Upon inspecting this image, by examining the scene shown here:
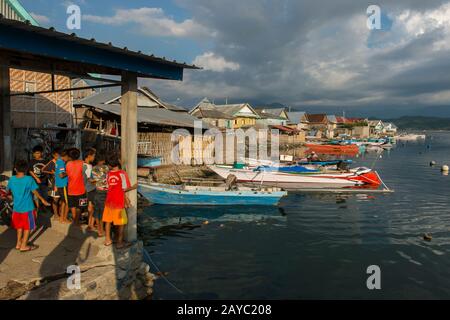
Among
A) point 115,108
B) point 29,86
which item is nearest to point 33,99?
point 29,86

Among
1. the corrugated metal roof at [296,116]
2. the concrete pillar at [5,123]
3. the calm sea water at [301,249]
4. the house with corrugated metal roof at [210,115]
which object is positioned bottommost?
the calm sea water at [301,249]

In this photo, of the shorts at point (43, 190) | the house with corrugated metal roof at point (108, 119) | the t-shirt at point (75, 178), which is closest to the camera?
the t-shirt at point (75, 178)

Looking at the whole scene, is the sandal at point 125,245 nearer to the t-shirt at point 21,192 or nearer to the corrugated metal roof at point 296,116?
the t-shirt at point 21,192

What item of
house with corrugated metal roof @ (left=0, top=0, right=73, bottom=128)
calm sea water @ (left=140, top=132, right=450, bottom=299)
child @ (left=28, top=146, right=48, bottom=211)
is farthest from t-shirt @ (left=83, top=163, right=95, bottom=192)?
house with corrugated metal roof @ (left=0, top=0, right=73, bottom=128)

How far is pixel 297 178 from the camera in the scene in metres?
23.6

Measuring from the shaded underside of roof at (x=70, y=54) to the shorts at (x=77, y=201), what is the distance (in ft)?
10.3

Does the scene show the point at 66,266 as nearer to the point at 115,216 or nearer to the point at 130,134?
the point at 115,216

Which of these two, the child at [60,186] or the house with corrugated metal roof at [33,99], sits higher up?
the house with corrugated metal roof at [33,99]

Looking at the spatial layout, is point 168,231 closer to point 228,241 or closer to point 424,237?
point 228,241

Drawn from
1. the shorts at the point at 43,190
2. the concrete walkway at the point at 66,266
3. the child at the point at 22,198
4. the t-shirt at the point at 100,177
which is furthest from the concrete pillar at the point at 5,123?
the child at the point at 22,198

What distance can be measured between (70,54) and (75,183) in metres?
3.03

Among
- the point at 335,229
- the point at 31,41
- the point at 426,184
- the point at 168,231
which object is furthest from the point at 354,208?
the point at 31,41

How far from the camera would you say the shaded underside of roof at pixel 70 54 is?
5391 millimetres
